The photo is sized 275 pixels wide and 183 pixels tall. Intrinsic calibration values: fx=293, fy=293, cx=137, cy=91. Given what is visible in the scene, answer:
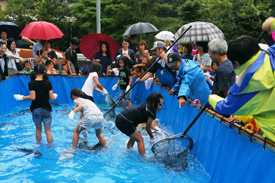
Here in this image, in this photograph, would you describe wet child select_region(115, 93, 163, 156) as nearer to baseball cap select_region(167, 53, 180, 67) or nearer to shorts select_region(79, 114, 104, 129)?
shorts select_region(79, 114, 104, 129)

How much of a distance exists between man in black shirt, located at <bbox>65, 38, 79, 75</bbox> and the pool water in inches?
181

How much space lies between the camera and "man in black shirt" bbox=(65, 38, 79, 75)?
430 inches

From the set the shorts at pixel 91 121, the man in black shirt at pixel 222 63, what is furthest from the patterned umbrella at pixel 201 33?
the shorts at pixel 91 121

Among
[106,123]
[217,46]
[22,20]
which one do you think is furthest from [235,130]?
[22,20]

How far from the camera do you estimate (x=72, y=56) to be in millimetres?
11250

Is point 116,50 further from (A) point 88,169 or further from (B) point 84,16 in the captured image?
(B) point 84,16

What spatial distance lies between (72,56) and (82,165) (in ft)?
21.9

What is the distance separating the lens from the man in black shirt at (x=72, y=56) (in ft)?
35.9

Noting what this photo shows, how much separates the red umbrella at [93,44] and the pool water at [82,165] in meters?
4.57

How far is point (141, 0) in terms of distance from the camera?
1001 inches

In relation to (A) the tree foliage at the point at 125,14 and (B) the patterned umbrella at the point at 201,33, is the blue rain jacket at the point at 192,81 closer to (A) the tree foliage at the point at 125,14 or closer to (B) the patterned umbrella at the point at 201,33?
(B) the patterned umbrella at the point at 201,33

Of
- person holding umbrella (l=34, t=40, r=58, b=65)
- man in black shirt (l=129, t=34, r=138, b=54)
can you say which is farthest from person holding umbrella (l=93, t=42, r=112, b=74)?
person holding umbrella (l=34, t=40, r=58, b=65)

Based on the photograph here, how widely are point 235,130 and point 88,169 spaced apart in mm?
2656

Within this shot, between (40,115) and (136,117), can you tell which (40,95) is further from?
(136,117)
